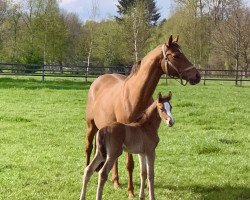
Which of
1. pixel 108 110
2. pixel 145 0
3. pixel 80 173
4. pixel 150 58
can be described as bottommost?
pixel 80 173

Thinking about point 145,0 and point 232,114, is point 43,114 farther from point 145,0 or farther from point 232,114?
point 145,0

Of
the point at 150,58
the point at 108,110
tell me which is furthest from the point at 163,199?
the point at 150,58

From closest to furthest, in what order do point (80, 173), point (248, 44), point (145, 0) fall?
point (80, 173)
point (248, 44)
point (145, 0)

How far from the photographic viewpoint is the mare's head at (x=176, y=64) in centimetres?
621

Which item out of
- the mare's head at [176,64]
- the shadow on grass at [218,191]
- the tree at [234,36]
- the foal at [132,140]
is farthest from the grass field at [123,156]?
the tree at [234,36]

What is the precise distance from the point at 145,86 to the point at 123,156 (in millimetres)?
3391

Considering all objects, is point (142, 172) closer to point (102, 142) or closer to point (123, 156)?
point (102, 142)

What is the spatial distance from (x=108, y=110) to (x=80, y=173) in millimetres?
1536

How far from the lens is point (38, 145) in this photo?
400 inches

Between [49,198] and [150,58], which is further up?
[150,58]

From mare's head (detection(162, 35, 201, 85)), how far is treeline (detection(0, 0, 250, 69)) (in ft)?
118

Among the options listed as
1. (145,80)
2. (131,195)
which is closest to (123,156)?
(131,195)

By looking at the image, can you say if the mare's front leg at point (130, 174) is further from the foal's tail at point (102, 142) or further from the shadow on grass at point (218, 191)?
the foal's tail at point (102, 142)

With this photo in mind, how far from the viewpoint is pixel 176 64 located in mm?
6219
